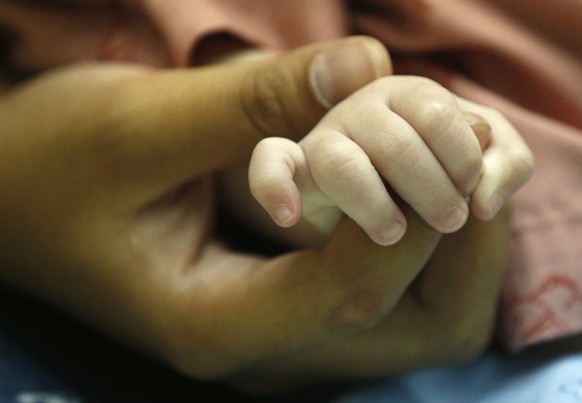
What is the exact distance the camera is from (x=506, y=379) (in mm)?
511

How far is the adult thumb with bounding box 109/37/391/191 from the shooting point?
1.44ft

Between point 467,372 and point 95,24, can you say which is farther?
point 95,24

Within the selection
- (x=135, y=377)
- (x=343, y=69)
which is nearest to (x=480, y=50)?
(x=343, y=69)

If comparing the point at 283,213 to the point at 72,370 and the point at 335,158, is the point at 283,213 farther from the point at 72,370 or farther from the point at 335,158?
the point at 72,370

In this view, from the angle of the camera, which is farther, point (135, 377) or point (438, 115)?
point (135, 377)

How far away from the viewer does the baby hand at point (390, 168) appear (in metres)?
0.37

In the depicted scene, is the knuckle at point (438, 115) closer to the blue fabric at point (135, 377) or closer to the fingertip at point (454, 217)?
the fingertip at point (454, 217)

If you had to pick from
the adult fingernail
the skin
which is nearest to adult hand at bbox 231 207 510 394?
the skin

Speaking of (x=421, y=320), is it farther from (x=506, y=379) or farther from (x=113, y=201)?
(x=113, y=201)

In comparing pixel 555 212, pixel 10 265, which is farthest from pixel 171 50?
pixel 555 212

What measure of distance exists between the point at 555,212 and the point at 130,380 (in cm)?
32

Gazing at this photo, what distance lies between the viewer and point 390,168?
38 cm

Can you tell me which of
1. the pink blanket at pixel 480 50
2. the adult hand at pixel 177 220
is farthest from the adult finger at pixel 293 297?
the pink blanket at pixel 480 50

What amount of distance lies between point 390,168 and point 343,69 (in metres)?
0.08
